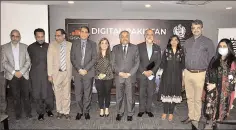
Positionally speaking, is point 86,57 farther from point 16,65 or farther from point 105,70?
point 16,65

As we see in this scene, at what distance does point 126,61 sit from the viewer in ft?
13.8

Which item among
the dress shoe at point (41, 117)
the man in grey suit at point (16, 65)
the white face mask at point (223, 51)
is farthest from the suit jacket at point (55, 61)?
the white face mask at point (223, 51)

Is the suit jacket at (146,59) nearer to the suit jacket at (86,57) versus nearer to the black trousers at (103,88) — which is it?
the black trousers at (103,88)

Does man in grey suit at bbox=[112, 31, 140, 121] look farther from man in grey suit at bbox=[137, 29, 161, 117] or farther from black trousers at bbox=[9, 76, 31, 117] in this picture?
black trousers at bbox=[9, 76, 31, 117]

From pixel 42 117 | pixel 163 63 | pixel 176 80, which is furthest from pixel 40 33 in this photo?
pixel 176 80

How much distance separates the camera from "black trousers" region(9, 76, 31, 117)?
425 cm

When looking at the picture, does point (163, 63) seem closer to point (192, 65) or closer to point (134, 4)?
point (192, 65)

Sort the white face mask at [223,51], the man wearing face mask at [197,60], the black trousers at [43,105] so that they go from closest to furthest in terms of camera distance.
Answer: the white face mask at [223,51] < the man wearing face mask at [197,60] < the black trousers at [43,105]

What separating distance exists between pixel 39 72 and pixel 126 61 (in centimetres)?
155

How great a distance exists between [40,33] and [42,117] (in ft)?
4.91

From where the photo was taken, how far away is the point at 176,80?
410 cm

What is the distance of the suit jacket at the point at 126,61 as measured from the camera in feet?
13.8

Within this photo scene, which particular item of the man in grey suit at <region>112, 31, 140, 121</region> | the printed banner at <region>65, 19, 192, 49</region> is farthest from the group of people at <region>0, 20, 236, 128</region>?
the printed banner at <region>65, 19, 192, 49</region>

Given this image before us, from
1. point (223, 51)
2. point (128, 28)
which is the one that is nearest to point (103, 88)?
point (223, 51)
